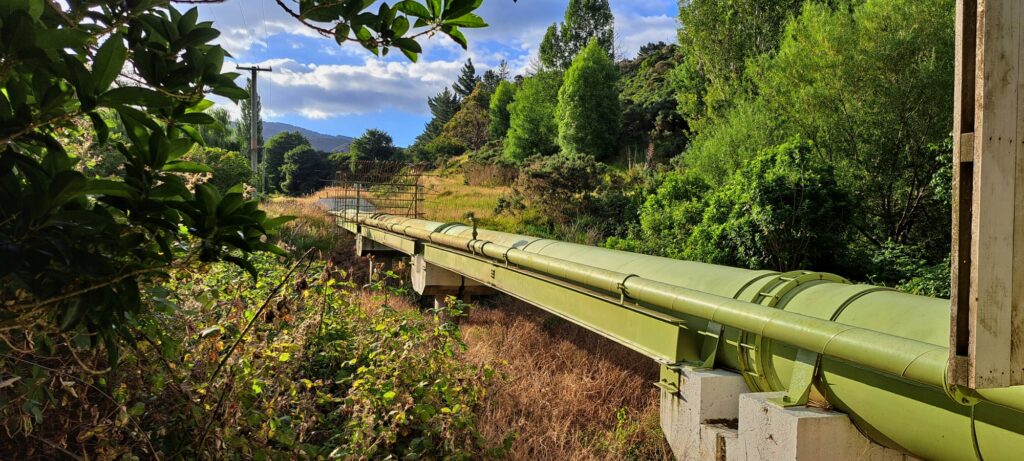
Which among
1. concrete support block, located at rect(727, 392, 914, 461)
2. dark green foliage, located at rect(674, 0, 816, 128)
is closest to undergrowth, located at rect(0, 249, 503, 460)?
concrete support block, located at rect(727, 392, 914, 461)

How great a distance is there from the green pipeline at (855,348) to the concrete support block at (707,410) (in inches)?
5.8

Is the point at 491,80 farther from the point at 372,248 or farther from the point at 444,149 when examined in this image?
the point at 372,248

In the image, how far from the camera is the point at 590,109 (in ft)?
113

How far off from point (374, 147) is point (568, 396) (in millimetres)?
53538

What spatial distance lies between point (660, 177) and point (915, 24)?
7.91m

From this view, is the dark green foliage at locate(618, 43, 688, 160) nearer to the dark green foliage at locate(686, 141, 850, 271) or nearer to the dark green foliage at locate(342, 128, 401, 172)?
the dark green foliage at locate(686, 141, 850, 271)

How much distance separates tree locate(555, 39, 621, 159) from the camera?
34.5m

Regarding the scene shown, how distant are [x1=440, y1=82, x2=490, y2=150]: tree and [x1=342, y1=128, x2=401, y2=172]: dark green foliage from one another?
638cm

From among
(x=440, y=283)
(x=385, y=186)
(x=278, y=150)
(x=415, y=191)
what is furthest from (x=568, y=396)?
(x=278, y=150)

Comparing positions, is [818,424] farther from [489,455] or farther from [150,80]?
[150,80]

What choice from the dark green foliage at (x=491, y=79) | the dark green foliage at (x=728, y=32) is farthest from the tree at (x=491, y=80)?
the dark green foliage at (x=728, y=32)

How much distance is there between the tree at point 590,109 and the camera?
34.5 metres

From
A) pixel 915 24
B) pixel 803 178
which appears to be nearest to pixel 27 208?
pixel 803 178

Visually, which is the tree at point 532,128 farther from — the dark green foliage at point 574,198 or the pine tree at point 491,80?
the pine tree at point 491,80
